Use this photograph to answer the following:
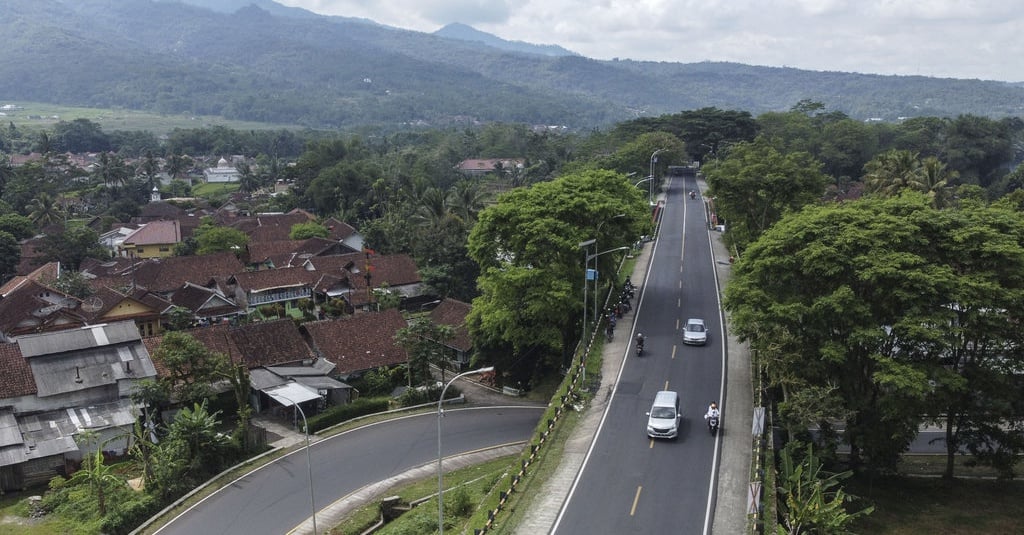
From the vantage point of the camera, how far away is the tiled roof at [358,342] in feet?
159

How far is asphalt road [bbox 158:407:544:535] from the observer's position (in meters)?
31.3

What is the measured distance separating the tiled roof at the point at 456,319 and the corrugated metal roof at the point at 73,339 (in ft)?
68.3

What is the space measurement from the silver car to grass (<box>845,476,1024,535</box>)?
11.1 metres

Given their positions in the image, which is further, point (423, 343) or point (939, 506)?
point (423, 343)

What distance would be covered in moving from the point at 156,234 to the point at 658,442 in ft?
271

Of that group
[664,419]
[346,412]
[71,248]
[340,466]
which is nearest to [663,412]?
[664,419]


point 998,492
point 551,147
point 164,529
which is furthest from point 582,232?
point 551,147

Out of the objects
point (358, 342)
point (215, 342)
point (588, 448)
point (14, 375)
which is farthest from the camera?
point (358, 342)

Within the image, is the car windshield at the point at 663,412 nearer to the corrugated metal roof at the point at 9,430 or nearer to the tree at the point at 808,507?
the tree at the point at 808,507

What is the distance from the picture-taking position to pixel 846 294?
2839 centimetres

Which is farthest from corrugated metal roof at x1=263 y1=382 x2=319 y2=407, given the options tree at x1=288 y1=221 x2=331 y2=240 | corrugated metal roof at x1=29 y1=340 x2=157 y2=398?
tree at x1=288 y1=221 x2=331 y2=240

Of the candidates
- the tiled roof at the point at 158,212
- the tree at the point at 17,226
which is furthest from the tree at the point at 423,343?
the tiled roof at the point at 158,212

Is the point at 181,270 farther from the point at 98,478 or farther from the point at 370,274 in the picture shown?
the point at 98,478

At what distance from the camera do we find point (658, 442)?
29484 mm
